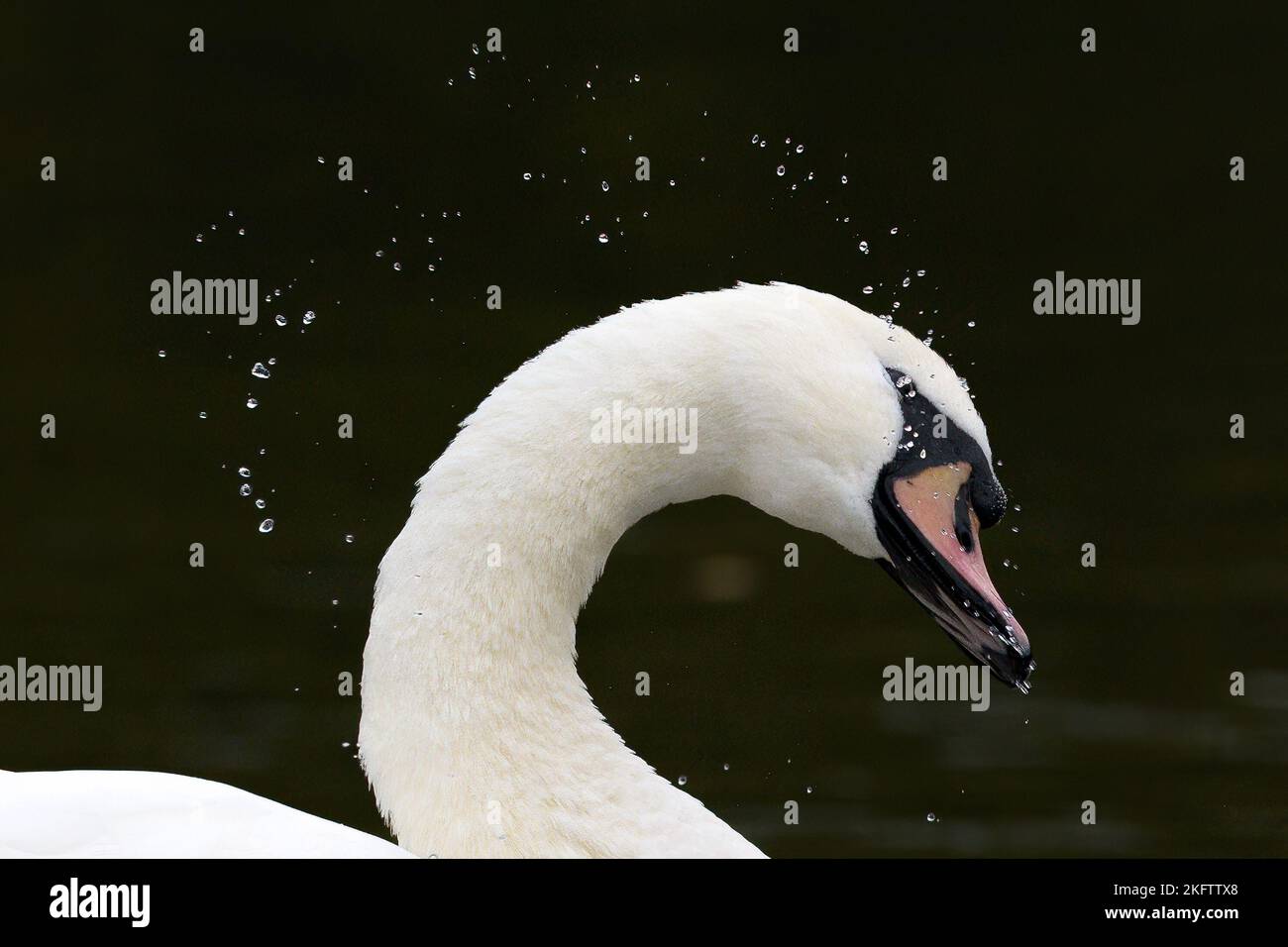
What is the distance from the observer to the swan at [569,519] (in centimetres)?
431

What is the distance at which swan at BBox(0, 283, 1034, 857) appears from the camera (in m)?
4.31

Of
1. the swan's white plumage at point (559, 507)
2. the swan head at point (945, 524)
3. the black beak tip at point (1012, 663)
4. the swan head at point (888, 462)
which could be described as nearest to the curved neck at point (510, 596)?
the swan's white plumage at point (559, 507)

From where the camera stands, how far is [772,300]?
4395 mm

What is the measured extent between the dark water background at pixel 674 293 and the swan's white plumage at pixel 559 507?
3.88 meters

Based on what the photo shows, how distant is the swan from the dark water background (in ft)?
12.7

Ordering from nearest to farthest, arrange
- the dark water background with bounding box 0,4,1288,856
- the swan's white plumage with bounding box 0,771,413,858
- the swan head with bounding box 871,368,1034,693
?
A: the swan's white plumage with bounding box 0,771,413,858, the swan head with bounding box 871,368,1034,693, the dark water background with bounding box 0,4,1288,856

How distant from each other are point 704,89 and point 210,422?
4763 millimetres

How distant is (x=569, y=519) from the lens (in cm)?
438

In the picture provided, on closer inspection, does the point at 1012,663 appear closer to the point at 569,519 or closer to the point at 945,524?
the point at 945,524

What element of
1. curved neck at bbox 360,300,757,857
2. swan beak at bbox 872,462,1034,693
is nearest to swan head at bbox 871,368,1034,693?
swan beak at bbox 872,462,1034,693

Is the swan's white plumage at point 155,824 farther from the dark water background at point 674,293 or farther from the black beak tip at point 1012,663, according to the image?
the dark water background at point 674,293

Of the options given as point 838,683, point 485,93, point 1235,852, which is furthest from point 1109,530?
point 485,93

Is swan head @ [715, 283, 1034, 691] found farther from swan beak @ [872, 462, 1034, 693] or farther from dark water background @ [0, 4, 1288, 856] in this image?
dark water background @ [0, 4, 1288, 856]

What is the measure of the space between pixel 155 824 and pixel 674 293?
8503mm
